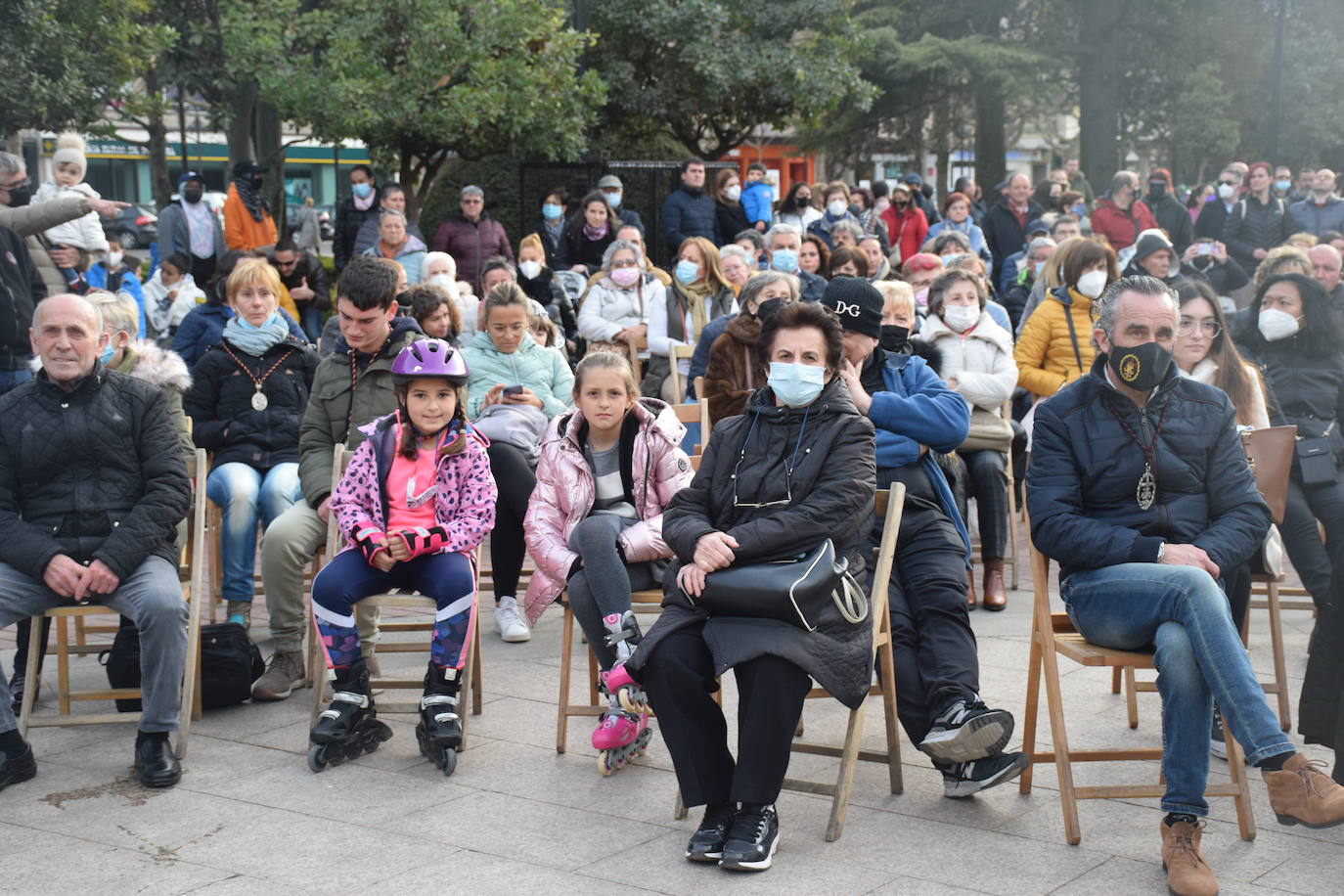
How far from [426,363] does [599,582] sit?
107cm

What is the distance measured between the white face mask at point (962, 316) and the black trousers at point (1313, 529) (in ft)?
6.44

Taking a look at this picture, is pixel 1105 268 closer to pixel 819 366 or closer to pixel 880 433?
pixel 880 433

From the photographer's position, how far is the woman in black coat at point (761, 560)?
4566mm

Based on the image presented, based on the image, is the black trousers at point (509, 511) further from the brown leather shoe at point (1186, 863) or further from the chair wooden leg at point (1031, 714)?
the brown leather shoe at point (1186, 863)

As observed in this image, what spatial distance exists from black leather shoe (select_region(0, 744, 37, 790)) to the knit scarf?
879 centimetres

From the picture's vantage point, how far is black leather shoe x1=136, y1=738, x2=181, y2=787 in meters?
5.26

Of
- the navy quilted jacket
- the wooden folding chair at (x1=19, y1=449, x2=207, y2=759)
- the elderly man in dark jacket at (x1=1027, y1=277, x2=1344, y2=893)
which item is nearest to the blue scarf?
A: the wooden folding chair at (x1=19, y1=449, x2=207, y2=759)

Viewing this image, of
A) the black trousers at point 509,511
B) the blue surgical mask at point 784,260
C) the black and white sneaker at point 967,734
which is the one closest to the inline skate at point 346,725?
the black trousers at point 509,511

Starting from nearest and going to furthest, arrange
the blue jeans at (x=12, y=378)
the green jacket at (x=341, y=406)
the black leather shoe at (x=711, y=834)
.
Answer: the black leather shoe at (x=711, y=834) < the green jacket at (x=341, y=406) < the blue jeans at (x=12, y=378)

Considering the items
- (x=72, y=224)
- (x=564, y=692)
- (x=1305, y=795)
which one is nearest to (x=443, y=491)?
(x=564, y=692)

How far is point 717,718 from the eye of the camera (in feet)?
15.6

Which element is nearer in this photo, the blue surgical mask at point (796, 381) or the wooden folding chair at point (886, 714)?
the wooden folding chair at point (886, 714)

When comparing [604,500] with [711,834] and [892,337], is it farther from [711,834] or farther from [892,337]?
[711,834]

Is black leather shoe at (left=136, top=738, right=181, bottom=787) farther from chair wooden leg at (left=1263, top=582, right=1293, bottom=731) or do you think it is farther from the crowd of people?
chair wooden leg at (left=1263, top=582, right=1293, bottom=731)
